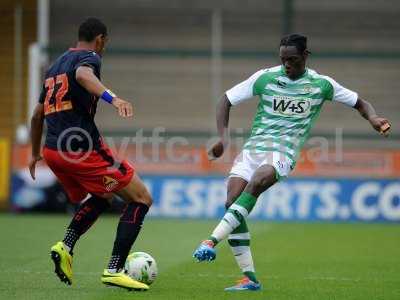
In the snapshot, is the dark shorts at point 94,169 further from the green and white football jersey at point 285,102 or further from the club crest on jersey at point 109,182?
the green and white football jersey at point 285,102

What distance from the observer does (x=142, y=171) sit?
1992 centimetres

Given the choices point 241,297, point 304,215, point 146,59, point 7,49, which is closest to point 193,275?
point 241,297

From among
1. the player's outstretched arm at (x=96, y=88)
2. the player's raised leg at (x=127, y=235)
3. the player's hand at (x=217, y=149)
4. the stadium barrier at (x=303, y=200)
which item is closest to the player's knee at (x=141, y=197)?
the player's raised leg at (x=127, y=235)

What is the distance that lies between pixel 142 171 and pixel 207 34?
5413 millimetres

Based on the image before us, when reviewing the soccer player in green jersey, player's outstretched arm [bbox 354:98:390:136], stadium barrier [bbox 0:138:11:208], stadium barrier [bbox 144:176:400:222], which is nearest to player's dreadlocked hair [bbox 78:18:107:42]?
the soccer player in green jersey

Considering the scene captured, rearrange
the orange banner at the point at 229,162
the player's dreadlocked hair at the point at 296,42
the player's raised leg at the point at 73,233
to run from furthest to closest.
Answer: the orange banner at the point at 229,162 → the player's dreadlocked hair at the point at 296,42 → the player's raised leg at the point at 73,233

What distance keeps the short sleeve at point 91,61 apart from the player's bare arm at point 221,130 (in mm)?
1192

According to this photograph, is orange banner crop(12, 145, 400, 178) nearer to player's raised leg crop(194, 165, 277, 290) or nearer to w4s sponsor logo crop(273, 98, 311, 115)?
w4s sponsor logo crop(273, 98, 311, 115)

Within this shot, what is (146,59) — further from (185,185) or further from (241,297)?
(241,297)

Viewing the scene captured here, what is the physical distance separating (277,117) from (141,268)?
185cm

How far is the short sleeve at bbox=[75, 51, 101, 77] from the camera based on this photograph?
8109 millimetres

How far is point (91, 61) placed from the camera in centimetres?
813

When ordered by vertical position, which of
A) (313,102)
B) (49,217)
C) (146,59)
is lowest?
(49,217)

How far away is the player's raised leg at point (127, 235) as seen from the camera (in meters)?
8.33
